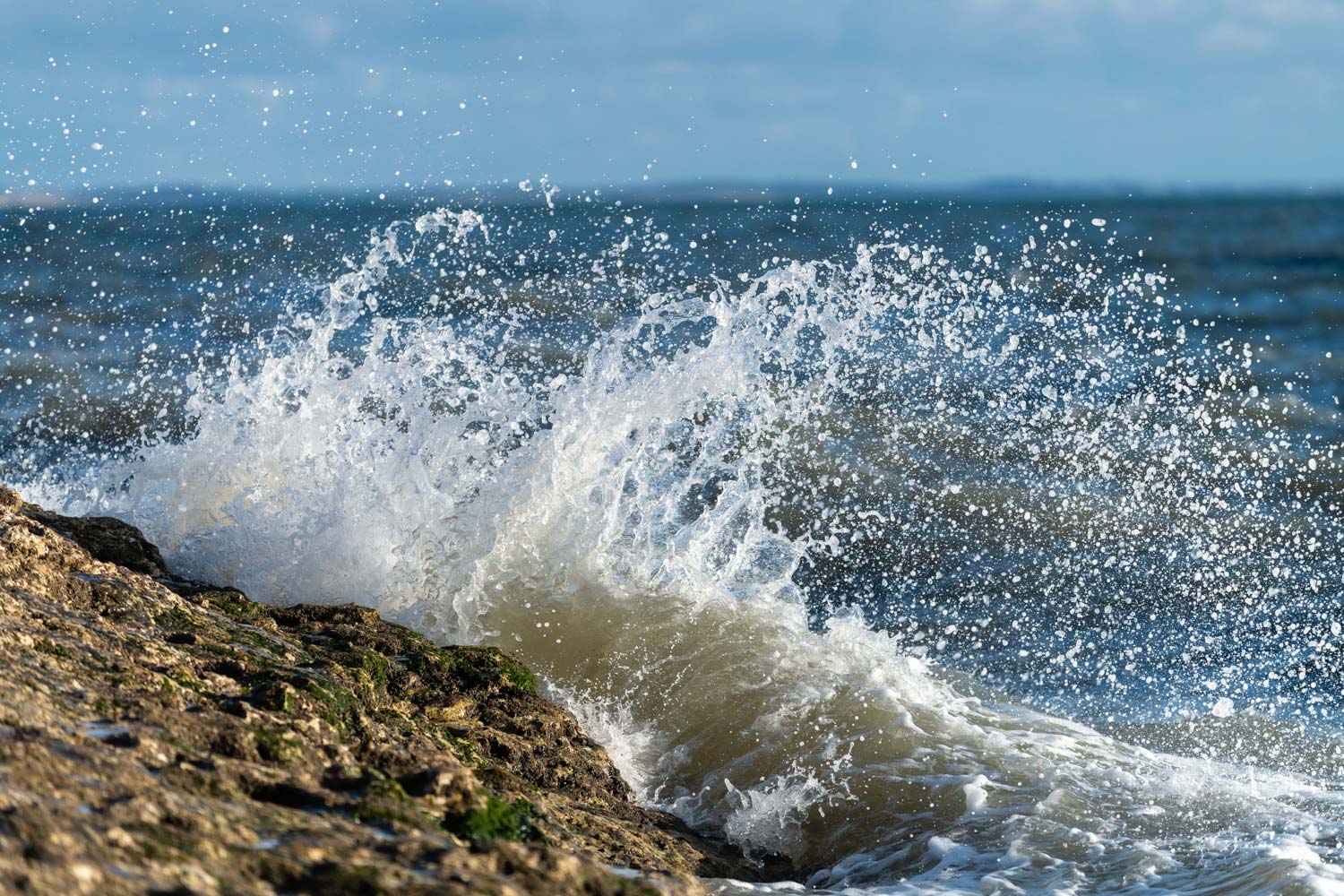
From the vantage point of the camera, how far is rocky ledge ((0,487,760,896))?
2180 mm

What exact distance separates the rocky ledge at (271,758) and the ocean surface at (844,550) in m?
0.69

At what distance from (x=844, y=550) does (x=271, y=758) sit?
5.10 meters

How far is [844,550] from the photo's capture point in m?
7.57

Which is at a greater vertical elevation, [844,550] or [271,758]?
[271,758]

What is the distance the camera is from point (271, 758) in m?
2.80

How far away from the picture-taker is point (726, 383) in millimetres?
6641

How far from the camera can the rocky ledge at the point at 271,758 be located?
2180 millimetres

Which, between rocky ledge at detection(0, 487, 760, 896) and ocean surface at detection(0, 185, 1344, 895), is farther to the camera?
ocean surface at detection(0, 185, 1344, 895)

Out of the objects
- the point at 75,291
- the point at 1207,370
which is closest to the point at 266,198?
the point at 75,291

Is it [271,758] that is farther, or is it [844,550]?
[844,550]

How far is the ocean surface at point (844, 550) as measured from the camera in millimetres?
4609

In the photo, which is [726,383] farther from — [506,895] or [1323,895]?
[506,895]

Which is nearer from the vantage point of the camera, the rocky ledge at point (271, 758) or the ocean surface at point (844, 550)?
the rocky ledge at point (271, 758)

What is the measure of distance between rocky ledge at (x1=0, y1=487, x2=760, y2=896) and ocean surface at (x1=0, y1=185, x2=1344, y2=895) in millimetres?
689
